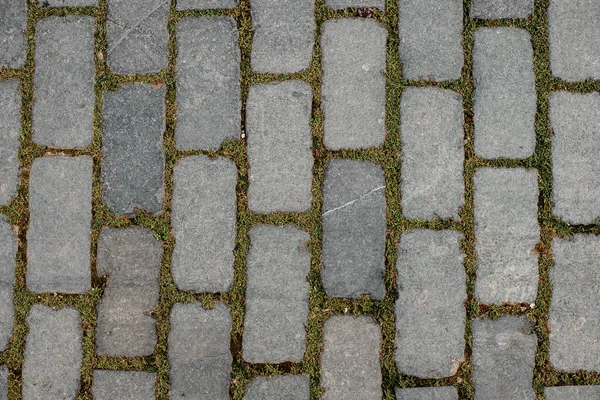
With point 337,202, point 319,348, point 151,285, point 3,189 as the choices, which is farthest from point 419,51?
point 3,189

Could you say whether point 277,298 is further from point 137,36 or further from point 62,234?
point 137,36

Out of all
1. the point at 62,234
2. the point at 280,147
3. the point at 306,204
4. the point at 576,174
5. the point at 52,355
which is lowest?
the point at 52,355

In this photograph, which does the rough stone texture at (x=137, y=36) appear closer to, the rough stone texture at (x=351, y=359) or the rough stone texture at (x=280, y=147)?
the rough stone texture at (x=280, y=147)

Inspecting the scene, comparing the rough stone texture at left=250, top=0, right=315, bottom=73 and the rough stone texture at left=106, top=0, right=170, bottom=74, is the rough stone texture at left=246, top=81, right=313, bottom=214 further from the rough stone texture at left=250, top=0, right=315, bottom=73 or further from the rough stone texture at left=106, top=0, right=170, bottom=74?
the rough stone texture at left=106, top=0, right=170, bottom=74

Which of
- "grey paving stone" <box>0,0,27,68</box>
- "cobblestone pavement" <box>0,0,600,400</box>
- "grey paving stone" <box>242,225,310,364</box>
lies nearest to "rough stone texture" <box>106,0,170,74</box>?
"cobblestone pavement" <box>0,0,600,400</box>

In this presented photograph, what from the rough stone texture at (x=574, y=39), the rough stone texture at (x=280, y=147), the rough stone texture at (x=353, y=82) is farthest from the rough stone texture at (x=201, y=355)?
the rough stone texture at (x=574, y=39)

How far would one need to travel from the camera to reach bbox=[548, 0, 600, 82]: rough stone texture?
2697mm

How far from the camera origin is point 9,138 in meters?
2.75

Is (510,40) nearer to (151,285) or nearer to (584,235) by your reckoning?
(584,235)

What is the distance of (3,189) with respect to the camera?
8.98 ft

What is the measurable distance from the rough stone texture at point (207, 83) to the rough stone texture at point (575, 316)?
1690 millimetres

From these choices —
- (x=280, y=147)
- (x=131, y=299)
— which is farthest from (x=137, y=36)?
(x=131, y=299)

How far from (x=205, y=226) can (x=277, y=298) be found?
0.48 meters

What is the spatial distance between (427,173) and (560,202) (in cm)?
64
